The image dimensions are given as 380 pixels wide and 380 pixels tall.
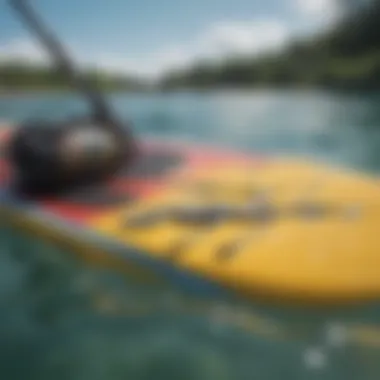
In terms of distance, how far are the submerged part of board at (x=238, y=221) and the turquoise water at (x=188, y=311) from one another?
1.3 inches

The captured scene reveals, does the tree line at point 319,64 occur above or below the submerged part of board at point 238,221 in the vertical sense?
above

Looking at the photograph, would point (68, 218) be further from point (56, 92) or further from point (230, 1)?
point (230, 1)

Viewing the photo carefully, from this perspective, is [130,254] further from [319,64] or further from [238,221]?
[319,64]

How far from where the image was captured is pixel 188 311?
101 centimetres

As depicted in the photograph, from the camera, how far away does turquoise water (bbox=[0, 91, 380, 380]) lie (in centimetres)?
96

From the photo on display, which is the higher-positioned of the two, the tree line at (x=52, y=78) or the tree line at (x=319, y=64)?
the tree line at (x=319, y=64)

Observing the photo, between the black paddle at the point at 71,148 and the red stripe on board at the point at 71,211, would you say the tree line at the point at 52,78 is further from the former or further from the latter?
the red stripe on board at the point at 71,211

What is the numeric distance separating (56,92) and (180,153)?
0.81 ft

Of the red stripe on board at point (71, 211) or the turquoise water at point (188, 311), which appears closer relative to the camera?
the turquoise water at point (188, 311)

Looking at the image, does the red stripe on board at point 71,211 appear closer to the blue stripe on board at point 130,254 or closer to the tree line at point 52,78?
the blue stripe on board at point 130,254

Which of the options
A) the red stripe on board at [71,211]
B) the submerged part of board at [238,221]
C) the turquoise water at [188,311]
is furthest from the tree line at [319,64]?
the red stripe on board at [71,211]

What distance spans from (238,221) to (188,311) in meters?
0.19

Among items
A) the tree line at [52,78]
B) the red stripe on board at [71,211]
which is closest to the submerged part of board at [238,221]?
the red stripe on board at [71,211]

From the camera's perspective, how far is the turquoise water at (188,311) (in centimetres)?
96
